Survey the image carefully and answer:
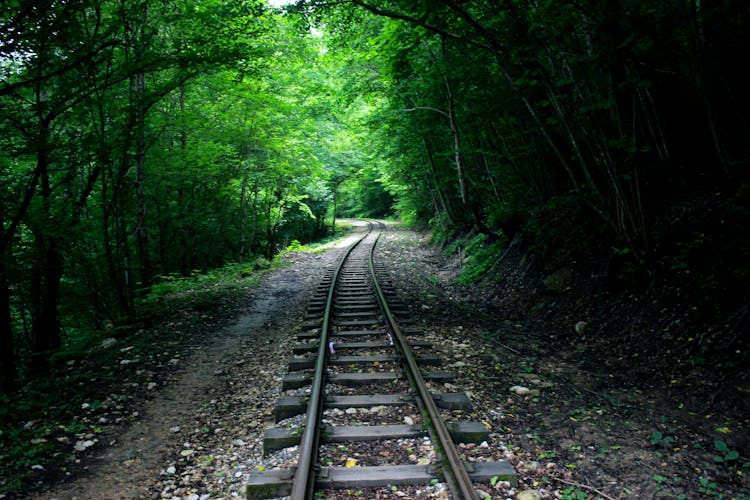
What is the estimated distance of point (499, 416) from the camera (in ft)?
13.2

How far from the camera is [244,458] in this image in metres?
3.52

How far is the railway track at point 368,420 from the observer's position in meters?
3.01

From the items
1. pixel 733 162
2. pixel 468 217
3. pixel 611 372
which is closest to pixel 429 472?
pixel 611 372

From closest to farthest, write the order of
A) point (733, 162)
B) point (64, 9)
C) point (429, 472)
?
point (429, 472) → point (733, 162) → point (64, 9)

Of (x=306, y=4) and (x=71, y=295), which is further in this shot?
(x=71, y=295)

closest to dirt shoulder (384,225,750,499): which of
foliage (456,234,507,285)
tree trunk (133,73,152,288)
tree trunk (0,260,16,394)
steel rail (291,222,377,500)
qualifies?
steel rail (291,222,377,500)

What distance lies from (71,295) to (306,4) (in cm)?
960

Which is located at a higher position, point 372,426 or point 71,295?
point 71,295

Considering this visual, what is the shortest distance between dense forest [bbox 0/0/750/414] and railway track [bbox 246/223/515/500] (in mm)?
2982

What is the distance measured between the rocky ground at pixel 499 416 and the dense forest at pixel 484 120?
100cm

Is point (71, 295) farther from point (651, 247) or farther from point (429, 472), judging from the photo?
point (651, 247)

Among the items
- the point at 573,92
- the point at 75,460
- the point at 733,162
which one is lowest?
the point at 75,460

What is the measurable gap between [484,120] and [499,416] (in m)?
6.66

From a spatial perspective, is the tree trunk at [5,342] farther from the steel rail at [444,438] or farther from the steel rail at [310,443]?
the steel rail at [444,438]
